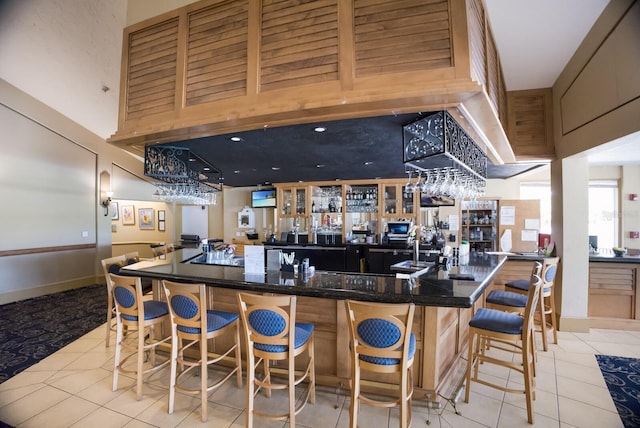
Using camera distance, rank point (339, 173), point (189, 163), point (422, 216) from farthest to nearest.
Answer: point (422, 216)
point (339, 173)
point (189, 163)

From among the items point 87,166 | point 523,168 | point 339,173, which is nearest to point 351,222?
point 339,173

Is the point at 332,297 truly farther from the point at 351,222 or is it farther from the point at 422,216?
the point at 422,216

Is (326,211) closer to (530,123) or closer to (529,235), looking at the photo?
(530,123)

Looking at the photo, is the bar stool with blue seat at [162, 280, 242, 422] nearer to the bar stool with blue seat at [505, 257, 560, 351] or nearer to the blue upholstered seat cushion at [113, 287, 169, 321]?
the blue upholstered seat cushion at [113, 287, 169, 321]

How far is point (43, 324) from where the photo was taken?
14.7 ft

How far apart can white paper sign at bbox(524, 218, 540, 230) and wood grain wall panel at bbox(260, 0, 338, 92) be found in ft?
20.1

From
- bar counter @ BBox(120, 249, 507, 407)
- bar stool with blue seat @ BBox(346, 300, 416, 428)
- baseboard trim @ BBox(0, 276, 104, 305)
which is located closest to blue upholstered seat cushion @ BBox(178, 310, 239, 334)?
bar counter @ BBox(120, 249, 507, 407)

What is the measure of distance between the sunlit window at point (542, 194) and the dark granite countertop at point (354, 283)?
5410 mm

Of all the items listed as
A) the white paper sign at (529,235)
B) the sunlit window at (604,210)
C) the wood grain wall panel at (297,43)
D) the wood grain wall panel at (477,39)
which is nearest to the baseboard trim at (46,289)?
the wood grain wall panel at (297,43)

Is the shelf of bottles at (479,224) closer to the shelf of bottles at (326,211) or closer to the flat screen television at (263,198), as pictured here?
the shelf of bottles at (326,211)

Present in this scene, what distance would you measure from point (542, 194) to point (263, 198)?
7.42m

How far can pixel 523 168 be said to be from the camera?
219 inches

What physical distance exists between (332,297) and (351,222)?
501 cm

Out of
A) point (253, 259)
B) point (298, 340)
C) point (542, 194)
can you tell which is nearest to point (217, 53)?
point (253, 259)
